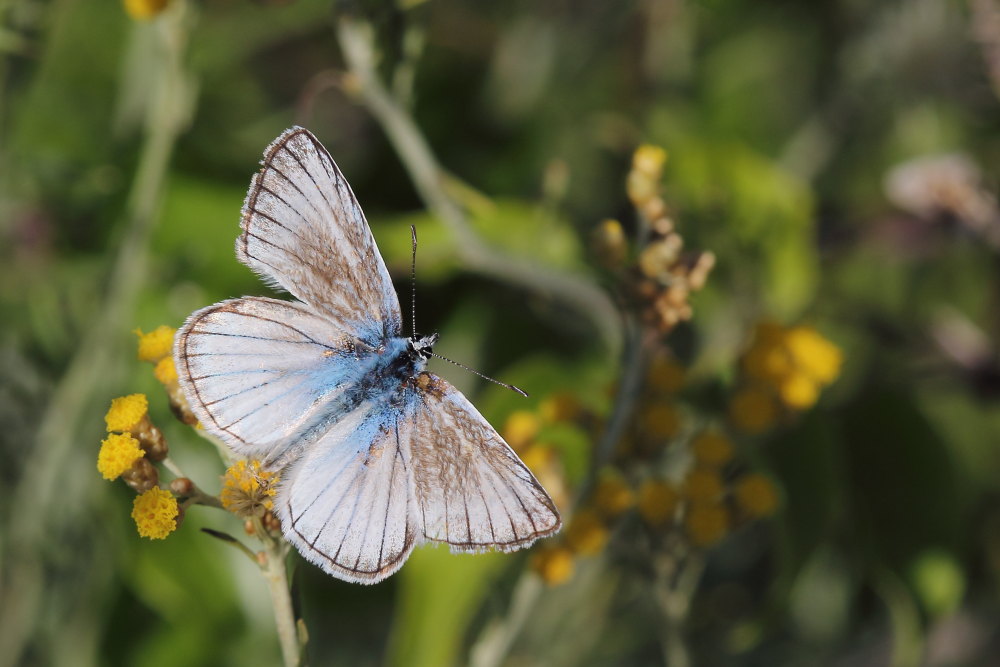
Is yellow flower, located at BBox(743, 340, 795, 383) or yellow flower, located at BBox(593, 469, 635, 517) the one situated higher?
yellow flower, located at BBox(743, 340, 795, 383)

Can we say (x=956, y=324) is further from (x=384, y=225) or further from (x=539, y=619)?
(x=384, y=225)


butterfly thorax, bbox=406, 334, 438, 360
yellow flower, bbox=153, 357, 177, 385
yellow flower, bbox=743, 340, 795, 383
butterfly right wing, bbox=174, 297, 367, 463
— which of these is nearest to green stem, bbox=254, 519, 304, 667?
butterfly right wing, bbox=174, 297, 367, 463

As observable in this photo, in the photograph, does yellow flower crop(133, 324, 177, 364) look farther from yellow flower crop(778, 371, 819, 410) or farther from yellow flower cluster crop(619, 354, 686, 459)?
yellow flower crop(778, 371, 819, 410)

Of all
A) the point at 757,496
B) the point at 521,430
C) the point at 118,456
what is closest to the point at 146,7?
the point at 118,456

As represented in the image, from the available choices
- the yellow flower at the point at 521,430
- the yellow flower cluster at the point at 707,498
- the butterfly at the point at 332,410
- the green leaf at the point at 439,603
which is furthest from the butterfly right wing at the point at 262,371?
the yellow flower cluster at the point at 707,498

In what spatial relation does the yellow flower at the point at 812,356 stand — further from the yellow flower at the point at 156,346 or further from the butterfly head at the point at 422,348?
the yellow flower at the point at 156,346
